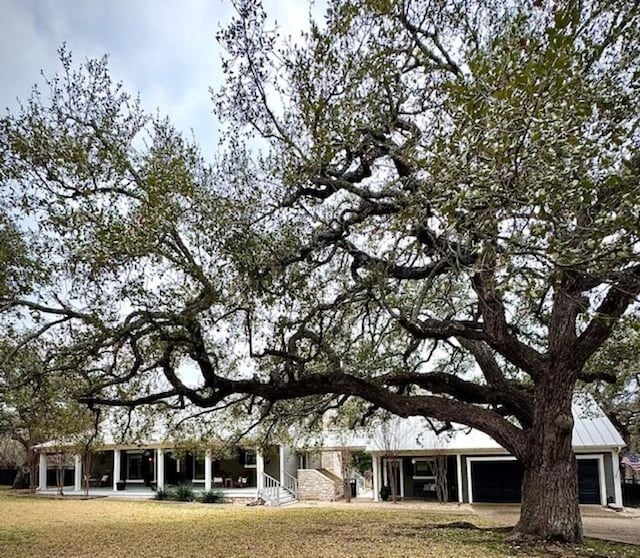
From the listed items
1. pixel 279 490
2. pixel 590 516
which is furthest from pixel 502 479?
pixel 279 490

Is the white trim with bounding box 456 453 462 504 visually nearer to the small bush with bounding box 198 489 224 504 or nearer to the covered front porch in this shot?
the covered front porch

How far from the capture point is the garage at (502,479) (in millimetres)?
19266

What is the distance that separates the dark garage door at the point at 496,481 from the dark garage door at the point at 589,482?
1955mm

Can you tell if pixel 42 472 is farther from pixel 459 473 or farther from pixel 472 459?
pixel 472 459

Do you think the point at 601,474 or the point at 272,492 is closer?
the point at 601,474

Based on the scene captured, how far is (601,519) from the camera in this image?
14.6 m

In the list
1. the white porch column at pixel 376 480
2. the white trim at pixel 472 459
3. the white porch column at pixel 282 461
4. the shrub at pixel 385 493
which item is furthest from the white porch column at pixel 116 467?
the white trim at pixel 472 459

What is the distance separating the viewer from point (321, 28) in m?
6.83

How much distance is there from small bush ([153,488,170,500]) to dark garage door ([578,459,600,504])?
1523 cm

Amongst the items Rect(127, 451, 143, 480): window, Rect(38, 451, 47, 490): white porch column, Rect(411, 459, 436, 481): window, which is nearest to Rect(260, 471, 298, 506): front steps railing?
Rect(411, 459, 436, 481): window

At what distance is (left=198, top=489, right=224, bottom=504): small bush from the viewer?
2198 cm

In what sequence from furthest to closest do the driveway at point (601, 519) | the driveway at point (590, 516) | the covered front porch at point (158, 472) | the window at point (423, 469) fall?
the covered front porch at point (158, 472), the window at point (423, 469), the driveway at point (590, 516), the driveway at point (601, 519)

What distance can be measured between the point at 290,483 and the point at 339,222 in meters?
18.3

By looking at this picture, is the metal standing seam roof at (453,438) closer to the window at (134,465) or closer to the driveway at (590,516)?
the driveway at (590,516)
